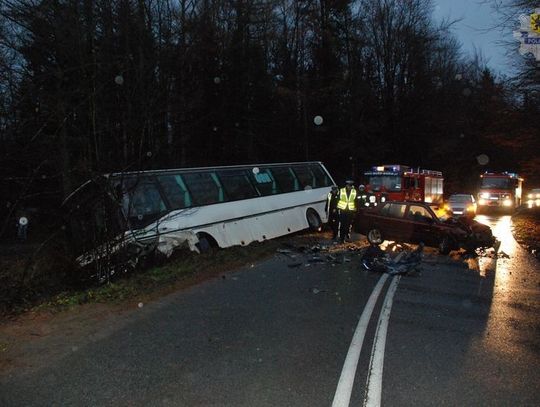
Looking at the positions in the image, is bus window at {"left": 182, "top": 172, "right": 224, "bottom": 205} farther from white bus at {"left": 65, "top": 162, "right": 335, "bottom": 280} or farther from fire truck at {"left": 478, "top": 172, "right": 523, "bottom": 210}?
fire truck at {"left": 478, "top": 172, "right": 523, "bottom": 210}

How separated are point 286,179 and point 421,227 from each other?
424 cm

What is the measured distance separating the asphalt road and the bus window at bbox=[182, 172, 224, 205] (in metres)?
4.44

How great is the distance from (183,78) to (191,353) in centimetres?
2416

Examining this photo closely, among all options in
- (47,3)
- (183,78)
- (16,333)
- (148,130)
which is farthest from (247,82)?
(16,333)

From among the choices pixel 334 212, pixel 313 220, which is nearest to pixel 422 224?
pixel 334 212

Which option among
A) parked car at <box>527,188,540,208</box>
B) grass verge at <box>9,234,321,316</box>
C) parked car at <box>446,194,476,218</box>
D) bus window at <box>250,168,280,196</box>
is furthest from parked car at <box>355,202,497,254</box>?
parked car at <box>527,188,540,208</box>

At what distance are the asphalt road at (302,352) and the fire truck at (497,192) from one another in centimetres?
2698

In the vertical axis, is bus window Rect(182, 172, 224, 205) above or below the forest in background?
below

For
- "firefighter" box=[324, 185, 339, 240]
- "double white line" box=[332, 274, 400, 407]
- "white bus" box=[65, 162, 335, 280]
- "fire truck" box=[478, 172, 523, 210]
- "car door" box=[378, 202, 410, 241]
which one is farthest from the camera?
"fire truck" box=[478, 172, 523, 210]

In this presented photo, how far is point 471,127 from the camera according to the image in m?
52.9

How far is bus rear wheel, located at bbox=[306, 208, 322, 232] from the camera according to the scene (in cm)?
1612

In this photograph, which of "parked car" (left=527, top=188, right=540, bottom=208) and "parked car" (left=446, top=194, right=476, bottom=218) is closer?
"parked car" (left=446, top=194, right=476, bottom=218)

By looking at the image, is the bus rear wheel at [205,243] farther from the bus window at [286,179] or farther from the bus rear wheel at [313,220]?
the bus rear wheel at [313,220]

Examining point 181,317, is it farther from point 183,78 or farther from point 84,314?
point 183,78
